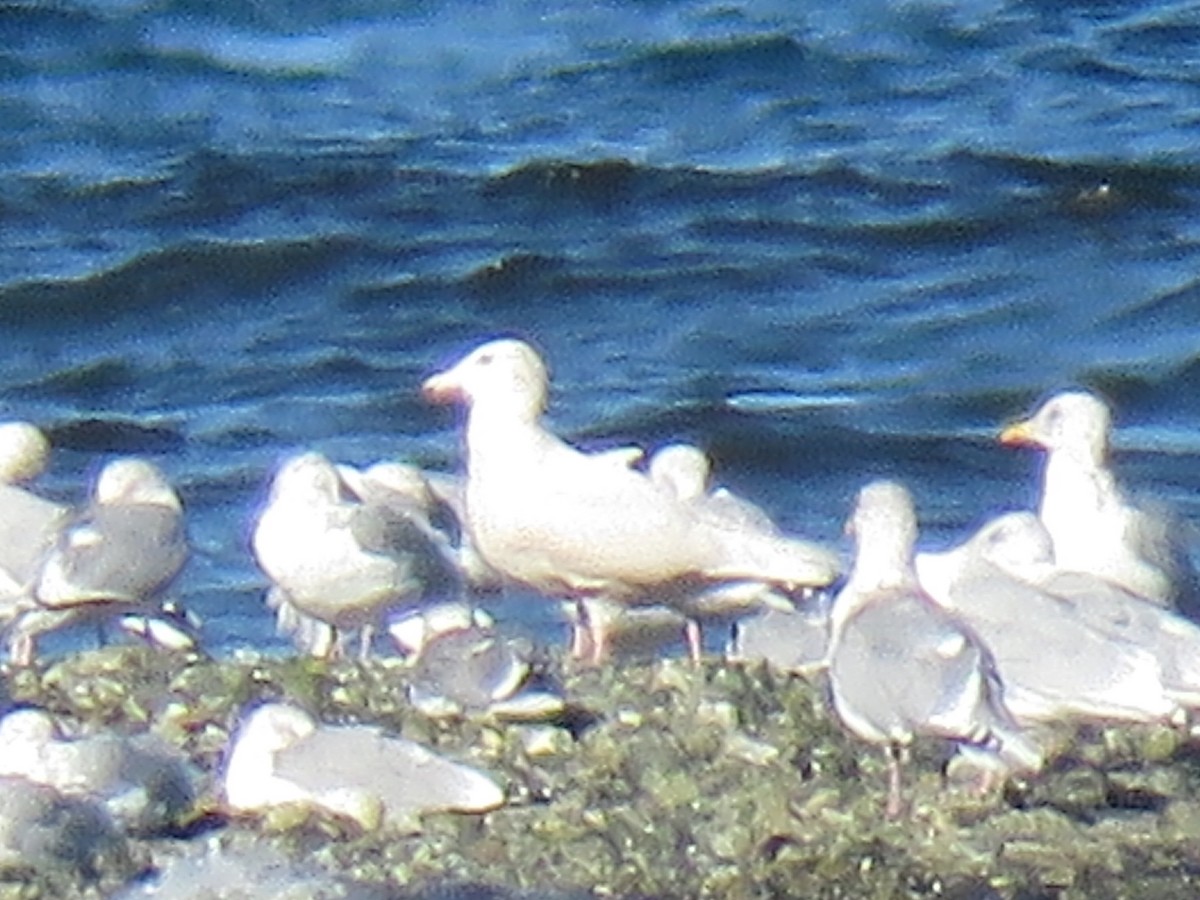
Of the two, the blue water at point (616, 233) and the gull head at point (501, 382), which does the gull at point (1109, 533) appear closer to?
the gull head at point (501, 382)

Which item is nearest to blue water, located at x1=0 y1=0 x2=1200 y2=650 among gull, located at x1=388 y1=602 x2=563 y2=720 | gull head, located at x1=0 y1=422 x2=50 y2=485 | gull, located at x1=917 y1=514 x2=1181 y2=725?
gull head, located at x1=0 y1=422 x2=50 y2=485

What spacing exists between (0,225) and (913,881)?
10.2 m

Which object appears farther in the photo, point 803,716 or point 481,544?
point 481,544

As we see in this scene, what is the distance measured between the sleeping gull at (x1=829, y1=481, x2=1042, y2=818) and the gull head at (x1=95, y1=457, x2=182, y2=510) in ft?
6.06

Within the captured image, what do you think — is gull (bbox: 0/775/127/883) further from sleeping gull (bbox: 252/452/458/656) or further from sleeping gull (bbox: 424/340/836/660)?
sleeping gull (bbox: 424/340/836/660)

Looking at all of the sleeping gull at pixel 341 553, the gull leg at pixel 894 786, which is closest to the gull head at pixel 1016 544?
the gull leg at pixel 894 786

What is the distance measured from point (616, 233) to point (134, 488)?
785 cm

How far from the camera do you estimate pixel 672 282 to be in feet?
55.5

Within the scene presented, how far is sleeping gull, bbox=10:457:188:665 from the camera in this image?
9305mm

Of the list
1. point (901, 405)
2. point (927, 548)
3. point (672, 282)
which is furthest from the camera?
point (672, 282)

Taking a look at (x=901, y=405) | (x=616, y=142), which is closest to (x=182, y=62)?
(x=616, y=142)

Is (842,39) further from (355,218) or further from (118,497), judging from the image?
(118,497)

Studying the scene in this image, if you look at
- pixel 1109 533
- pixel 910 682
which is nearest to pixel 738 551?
pixel 1109 533

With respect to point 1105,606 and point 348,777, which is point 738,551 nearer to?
point 1105,606
